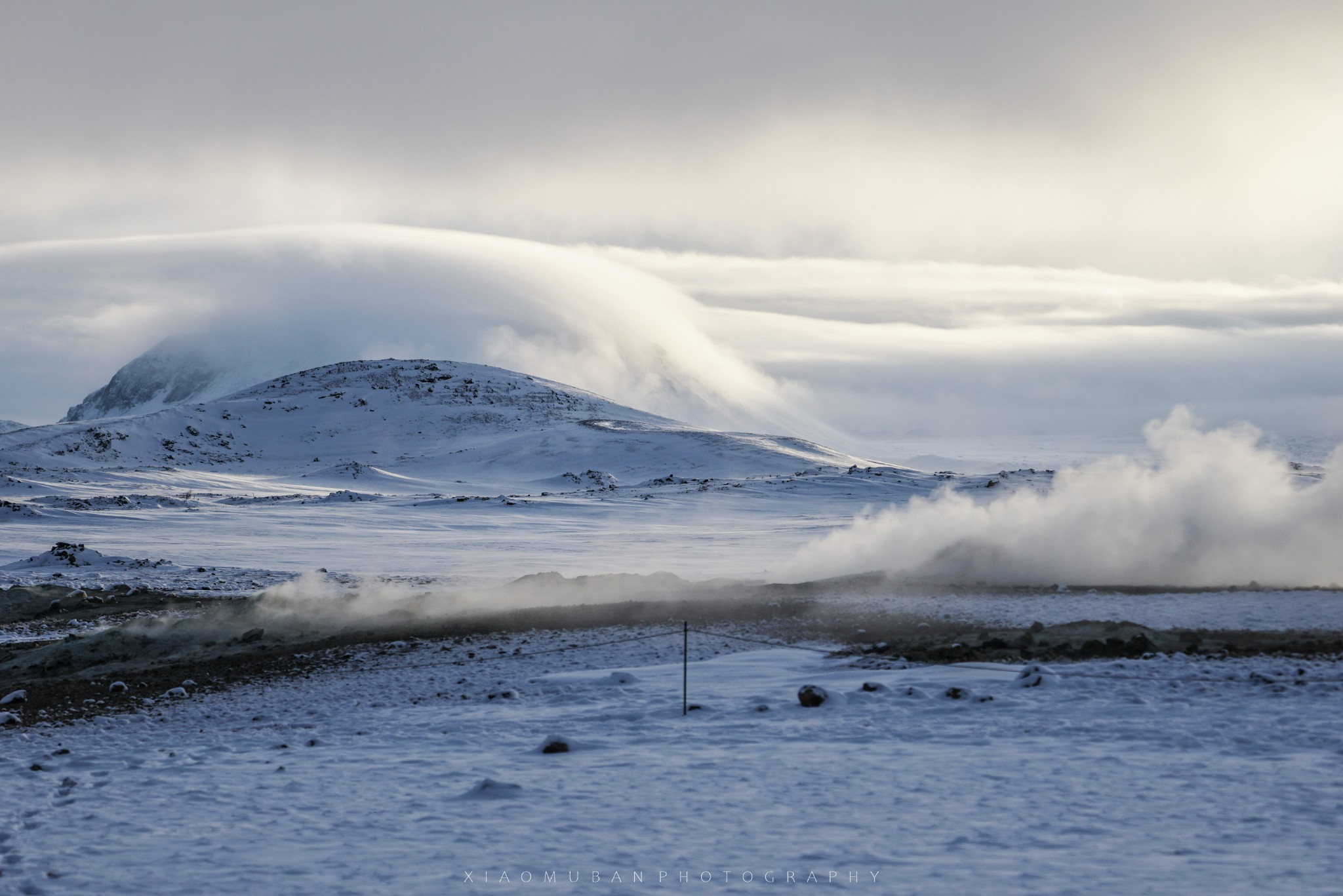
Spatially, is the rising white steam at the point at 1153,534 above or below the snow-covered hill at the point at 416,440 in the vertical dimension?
below

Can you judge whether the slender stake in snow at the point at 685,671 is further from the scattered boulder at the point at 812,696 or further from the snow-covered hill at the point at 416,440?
the snow-covered hill at the point at 416,440

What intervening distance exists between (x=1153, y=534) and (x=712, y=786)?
70.9 ft

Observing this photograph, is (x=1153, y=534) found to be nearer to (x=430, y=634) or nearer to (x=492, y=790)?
(x=430, y=634)

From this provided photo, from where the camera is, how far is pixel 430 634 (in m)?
20.5

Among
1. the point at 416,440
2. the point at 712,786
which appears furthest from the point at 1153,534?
the point at 416,440

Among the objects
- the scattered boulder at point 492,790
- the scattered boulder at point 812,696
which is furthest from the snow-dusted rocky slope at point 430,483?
the scattered boulder at point 492,790

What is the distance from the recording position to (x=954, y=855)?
335 inches

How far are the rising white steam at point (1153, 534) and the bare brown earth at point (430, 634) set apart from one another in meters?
3.85

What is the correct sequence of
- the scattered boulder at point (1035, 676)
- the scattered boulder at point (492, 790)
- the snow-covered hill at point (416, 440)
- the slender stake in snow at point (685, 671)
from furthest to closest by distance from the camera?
the snow-covered hill at point (416, 440) < the scattered boulder at point (1035, 676) < the slender stake in snow at point (685, 671) < the scattered boulder at point (492, 790)

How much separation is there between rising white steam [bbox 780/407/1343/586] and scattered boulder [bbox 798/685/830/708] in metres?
13.8

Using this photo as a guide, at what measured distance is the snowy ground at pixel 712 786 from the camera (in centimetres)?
838

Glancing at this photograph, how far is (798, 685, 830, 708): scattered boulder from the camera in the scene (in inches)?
546

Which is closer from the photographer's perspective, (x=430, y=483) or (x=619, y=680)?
(x=619, y=680)

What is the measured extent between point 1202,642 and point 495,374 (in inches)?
5171
